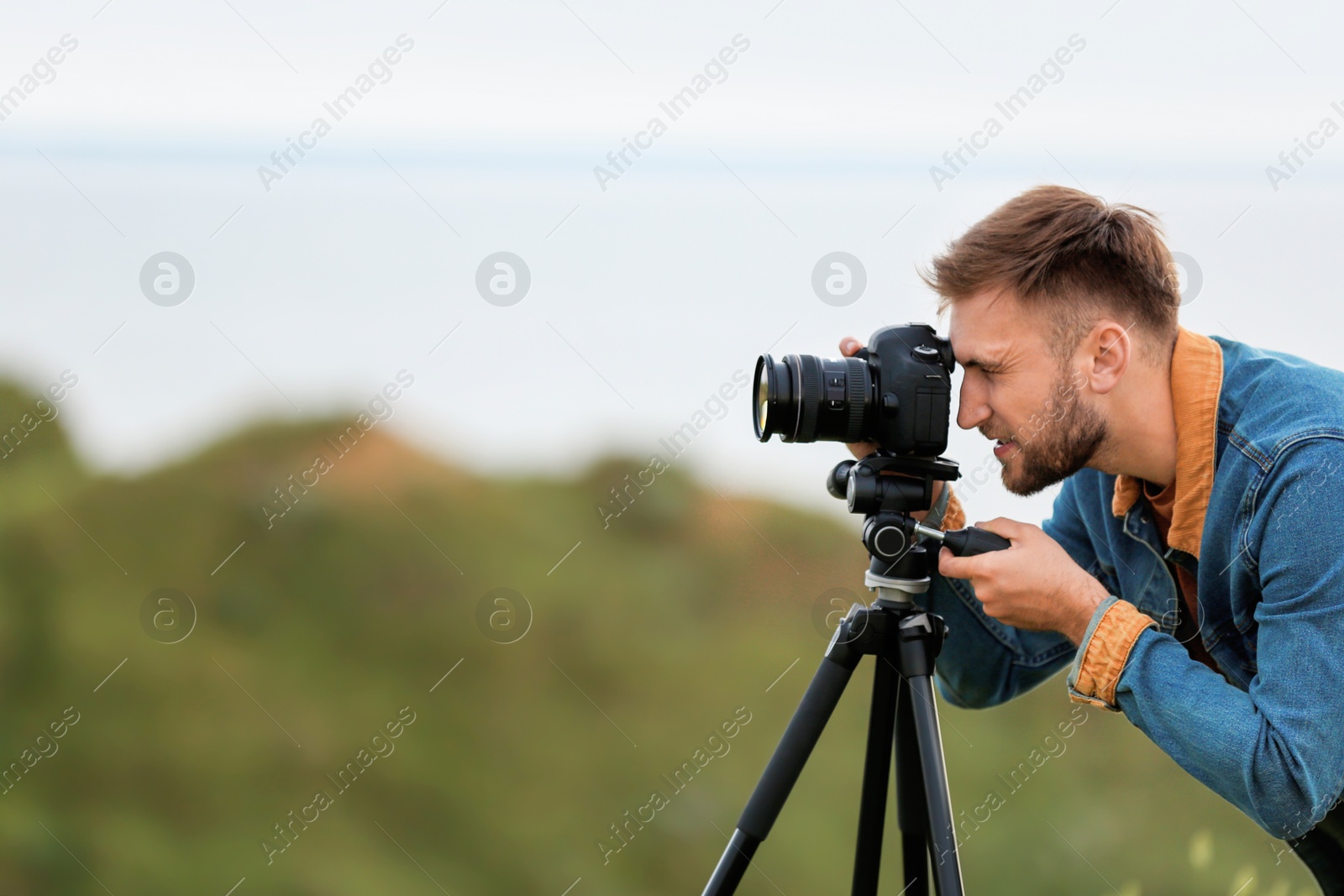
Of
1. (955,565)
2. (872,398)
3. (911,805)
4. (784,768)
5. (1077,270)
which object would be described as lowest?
(911,805)

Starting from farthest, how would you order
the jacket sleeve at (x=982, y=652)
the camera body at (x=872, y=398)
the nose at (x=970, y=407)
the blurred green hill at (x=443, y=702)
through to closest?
the blurred green hill at (x=443, y=702), the jacket sleeve at (x=982, y=652), the nose at (x=970, y=407), the camera body at (x=872, y=398)

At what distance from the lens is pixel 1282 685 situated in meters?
1.17

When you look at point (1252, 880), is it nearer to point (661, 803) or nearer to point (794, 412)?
point (661, 803)

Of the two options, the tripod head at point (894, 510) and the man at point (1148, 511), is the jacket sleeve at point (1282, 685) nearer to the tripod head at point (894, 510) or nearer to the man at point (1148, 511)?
the man at point (1148, 511)

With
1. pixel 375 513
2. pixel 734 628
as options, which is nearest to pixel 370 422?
pixel 375 513

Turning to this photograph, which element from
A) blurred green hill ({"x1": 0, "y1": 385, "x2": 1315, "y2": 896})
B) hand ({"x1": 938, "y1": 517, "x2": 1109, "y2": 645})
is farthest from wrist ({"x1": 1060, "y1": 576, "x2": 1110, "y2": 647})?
blurred green hill ({"x1": 0, "y1": 385, "x2": 1315, "y2": 896})

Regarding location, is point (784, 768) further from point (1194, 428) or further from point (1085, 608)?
point (1194, 428)

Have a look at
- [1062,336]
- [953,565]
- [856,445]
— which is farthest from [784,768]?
[1062,336]

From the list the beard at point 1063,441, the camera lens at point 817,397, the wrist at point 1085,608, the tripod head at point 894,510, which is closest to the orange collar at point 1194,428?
the beard at point 1063,441

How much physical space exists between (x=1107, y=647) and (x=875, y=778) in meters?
0.37

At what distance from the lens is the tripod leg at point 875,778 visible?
135 centimetres

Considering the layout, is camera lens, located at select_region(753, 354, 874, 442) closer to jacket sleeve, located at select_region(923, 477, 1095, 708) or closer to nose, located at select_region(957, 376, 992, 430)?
nose, located at select_region(957, 376, 992, 430)

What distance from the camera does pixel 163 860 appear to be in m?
2.95

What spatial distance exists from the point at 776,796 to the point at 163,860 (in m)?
2.51
